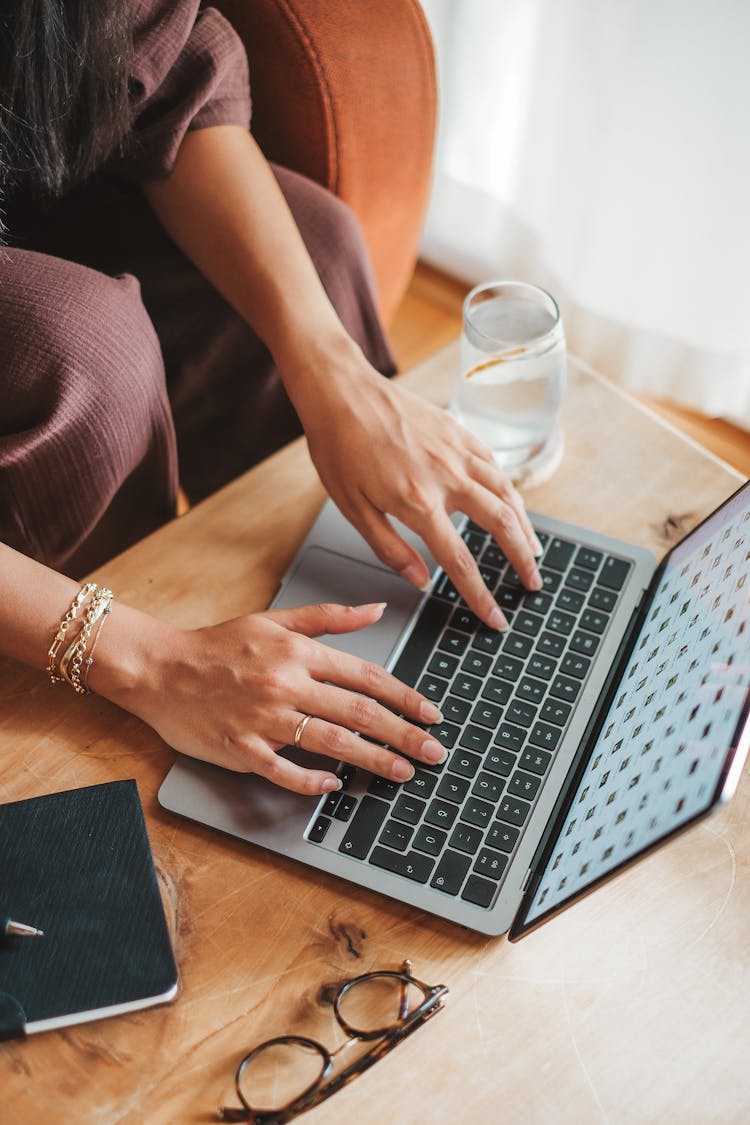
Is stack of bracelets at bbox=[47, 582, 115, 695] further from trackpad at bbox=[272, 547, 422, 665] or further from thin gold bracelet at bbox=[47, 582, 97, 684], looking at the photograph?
trackpad at bbox=[272, 547, 422, 665]

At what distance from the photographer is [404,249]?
1318 millimetres

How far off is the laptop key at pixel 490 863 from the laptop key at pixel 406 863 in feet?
0.10

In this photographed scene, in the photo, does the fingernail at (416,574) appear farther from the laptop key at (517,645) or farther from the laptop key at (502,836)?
the laptop key at (502,836)

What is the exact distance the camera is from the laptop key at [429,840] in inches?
27.0

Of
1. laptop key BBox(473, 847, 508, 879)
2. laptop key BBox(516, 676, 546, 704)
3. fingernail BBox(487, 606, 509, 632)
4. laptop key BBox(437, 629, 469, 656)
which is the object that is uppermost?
A: fingernail BBox(487, 606, 509, 632)

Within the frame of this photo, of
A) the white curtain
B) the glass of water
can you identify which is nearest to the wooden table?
the glass of water

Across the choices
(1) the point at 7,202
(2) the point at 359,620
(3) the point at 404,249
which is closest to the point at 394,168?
(3) the point at 404,249

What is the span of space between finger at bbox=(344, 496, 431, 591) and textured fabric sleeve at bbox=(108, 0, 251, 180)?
0.40m

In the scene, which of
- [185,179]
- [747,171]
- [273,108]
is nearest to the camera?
[185,179]

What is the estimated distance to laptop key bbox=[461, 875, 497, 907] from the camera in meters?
0.67

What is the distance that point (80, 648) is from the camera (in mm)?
752

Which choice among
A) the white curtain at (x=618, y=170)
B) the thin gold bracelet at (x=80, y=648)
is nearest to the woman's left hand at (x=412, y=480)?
the thin gold bracelet at (x=80, y=648)

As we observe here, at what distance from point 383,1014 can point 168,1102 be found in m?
0.14

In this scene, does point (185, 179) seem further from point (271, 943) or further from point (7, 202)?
point (271, 943)
